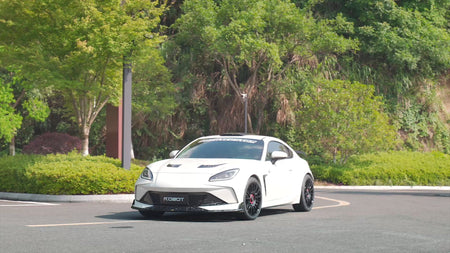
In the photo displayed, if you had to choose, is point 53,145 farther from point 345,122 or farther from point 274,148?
point 274,148

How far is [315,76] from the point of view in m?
40.2

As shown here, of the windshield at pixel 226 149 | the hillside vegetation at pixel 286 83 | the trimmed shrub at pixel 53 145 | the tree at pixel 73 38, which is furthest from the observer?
the trimmed shrub at pixel 53 145

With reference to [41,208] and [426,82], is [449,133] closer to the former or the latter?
[426,82]

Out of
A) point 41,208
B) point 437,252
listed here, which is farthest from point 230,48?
point 437,252

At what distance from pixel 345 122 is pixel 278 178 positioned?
1933cm

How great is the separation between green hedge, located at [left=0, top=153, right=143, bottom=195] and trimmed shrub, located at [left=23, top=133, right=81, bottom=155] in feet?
57.7

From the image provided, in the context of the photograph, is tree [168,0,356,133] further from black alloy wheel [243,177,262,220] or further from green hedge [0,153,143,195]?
black alloy wheel [243,177,262,220]

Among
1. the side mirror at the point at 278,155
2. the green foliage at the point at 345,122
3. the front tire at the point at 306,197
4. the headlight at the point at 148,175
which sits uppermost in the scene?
the green foliage at the point at 345,122

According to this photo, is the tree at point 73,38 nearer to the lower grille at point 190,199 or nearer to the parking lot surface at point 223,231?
the parking lot surface at point 223,231

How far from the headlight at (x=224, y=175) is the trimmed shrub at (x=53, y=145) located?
2622 cm

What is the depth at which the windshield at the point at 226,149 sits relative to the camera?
12698 mm

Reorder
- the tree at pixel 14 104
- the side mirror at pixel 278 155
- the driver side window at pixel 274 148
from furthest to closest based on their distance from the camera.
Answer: the tree at pixel 14 104, the driver side window at pixel 274 148, the side mirror at pixel 278 155

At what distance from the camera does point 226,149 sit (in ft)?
42.2

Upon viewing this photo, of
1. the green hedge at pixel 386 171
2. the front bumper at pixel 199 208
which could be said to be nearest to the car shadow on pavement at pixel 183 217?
the front bumper at pixel 199 208
